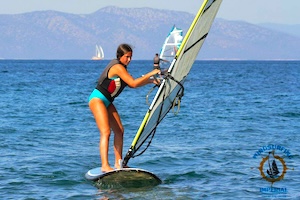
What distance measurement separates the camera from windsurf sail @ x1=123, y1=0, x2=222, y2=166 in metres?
9.71

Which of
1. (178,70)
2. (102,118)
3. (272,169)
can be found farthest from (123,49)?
(272,169)

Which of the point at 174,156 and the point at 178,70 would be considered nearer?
the point at 178,70

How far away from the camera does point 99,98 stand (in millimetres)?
10758

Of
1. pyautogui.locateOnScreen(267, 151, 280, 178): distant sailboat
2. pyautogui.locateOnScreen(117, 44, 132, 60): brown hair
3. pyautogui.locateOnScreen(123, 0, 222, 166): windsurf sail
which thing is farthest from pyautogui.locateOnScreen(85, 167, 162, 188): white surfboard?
pyautogui.locateOnScreen(267, 151, 280, 178): distant sailboat

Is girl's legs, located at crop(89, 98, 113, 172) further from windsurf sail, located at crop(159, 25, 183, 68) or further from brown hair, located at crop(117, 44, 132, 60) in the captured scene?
windsurf sail, located at crop(159, 25, 183, 68)

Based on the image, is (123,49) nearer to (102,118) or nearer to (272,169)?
(102,118)

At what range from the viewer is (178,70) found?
10156 mm

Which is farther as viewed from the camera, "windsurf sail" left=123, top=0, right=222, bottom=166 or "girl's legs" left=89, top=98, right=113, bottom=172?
"girl's legs" left=89, top=98, right=113, bottom=172

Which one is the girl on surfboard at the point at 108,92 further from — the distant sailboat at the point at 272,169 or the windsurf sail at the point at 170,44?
the windsurf sail at the point at 170,44

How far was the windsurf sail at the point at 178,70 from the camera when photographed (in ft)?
31.9

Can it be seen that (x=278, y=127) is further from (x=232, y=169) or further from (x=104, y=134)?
(x=104, y=134)

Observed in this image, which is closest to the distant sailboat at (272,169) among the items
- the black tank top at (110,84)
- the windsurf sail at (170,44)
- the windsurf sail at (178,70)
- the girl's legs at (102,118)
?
the windsurf sail at (178,70)

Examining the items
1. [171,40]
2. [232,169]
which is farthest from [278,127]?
[171,40]

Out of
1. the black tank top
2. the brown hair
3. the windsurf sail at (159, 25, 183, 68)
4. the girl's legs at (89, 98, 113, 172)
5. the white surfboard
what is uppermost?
the windsurf sail at (159, 25, 183, 68)
